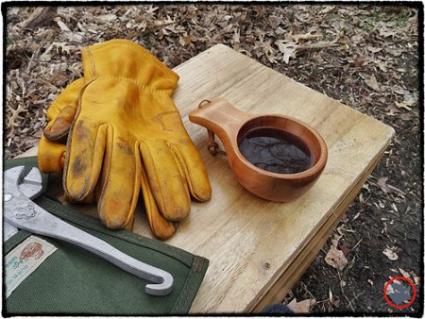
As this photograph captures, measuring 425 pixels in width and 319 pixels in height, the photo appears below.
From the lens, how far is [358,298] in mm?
1475

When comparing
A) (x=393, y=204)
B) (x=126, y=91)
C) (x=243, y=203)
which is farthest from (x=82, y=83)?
(x=393, y=204)

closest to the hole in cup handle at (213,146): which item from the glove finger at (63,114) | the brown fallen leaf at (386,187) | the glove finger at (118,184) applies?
the glove finger at (118,184)

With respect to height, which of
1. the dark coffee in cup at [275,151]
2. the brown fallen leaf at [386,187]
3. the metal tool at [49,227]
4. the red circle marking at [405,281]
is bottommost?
the red circle marking at [405,281]

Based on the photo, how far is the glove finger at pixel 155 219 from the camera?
98 centimetres

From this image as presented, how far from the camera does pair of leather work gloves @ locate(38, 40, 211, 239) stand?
Result: 941mm

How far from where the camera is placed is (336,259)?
1.57 m

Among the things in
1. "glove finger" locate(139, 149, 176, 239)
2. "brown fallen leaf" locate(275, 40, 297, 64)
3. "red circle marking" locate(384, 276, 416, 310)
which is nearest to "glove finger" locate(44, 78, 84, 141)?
"glove finger" locate(139, 149, 176, 239)

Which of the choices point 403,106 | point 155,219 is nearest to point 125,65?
point 155,219

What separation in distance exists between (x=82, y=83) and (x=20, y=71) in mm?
1095

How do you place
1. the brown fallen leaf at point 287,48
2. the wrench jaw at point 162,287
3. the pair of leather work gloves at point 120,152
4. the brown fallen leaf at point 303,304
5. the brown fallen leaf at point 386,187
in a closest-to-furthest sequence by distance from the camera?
the wrench jaw at point 162,287 → the pair of leather work gloves at point 120,152 → the brown fallen leaf at point 303,304 → the brown fallen leaf at point 386,187 → the brown fallen leaf at point 287,48

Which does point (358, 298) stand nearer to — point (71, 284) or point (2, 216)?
point (71, 284)

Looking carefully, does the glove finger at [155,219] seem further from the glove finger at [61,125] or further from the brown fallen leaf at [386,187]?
the brown fallen leaf at [386,187]

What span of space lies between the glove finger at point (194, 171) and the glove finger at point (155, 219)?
11 cm

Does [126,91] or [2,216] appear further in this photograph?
[126,91]
